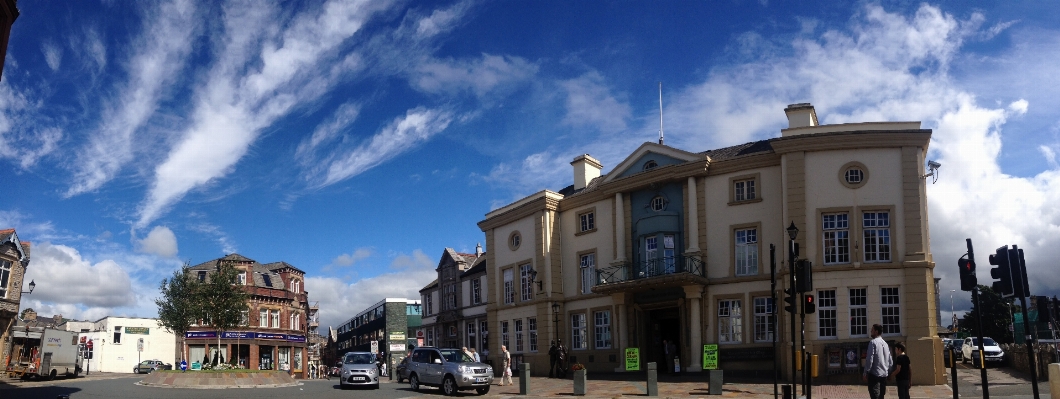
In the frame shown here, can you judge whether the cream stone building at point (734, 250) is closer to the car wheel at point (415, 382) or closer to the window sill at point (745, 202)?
the window sill at point (745, 202)

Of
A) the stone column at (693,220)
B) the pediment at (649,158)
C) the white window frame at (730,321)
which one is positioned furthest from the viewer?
the pediment at (649,158)

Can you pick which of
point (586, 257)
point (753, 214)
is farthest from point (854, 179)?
point (586, 257)

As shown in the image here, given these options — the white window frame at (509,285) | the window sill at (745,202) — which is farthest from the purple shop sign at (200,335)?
the window sill at (745,202)

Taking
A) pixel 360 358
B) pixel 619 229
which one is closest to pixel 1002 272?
pixel 619 229

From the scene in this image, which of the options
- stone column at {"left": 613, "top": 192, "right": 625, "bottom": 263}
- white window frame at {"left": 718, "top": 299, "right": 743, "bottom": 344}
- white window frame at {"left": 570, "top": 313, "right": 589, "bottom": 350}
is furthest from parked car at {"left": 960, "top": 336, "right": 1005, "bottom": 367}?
white window frame at {"left": 570, "top": 313, "right": 589, "bottom": 350}

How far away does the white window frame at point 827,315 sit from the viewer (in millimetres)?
28688

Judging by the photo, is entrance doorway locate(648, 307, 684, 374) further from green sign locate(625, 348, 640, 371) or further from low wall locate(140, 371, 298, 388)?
low wall locate(140, 371, 298, 388)

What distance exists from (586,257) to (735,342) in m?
9.16

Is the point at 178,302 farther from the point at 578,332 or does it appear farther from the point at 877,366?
the point at 877,366

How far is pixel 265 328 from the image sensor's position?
65625 millimetres

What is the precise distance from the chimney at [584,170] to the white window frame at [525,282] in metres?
4.96

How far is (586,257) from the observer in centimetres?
3822

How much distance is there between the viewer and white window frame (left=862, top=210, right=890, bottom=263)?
2855 centimetres

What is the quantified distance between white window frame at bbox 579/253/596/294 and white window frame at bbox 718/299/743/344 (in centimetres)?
711
